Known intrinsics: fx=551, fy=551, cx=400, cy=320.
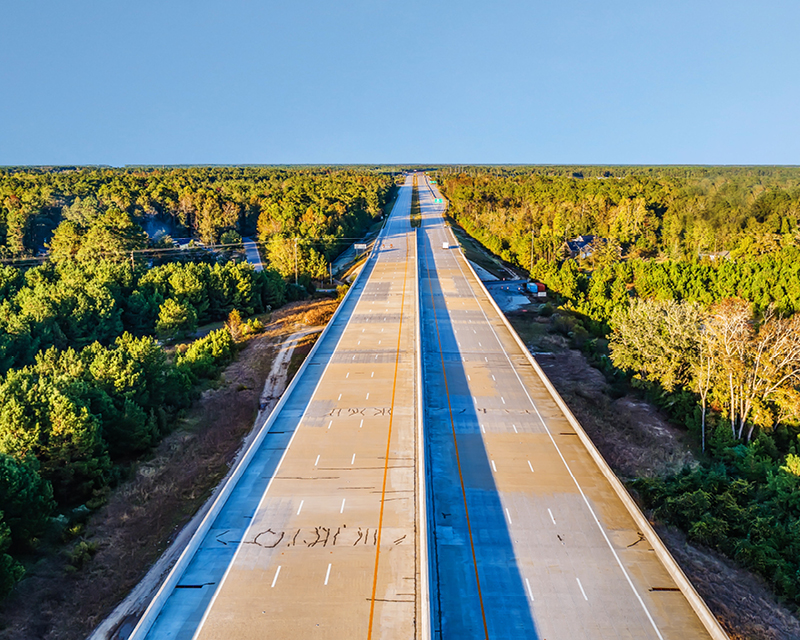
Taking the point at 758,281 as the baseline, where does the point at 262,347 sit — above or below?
below

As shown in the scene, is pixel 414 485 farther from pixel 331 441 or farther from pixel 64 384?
pixel 64 384

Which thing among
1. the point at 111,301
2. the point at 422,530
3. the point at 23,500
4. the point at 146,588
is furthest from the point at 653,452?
the point at 111,301

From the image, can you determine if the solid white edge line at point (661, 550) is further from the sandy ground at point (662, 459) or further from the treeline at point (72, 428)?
the treeline at point (72, 428)

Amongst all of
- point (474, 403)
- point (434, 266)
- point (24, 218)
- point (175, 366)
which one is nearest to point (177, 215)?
point (24, 218)

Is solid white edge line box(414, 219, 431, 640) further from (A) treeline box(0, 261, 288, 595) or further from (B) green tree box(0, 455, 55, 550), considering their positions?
(B) green tree box(0, 455, 55, 550)

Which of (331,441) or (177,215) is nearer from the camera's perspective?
(331,441)

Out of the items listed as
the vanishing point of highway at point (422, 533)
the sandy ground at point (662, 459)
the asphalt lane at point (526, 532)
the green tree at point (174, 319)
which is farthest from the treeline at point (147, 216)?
the asphalt lane at point (526, 532)
